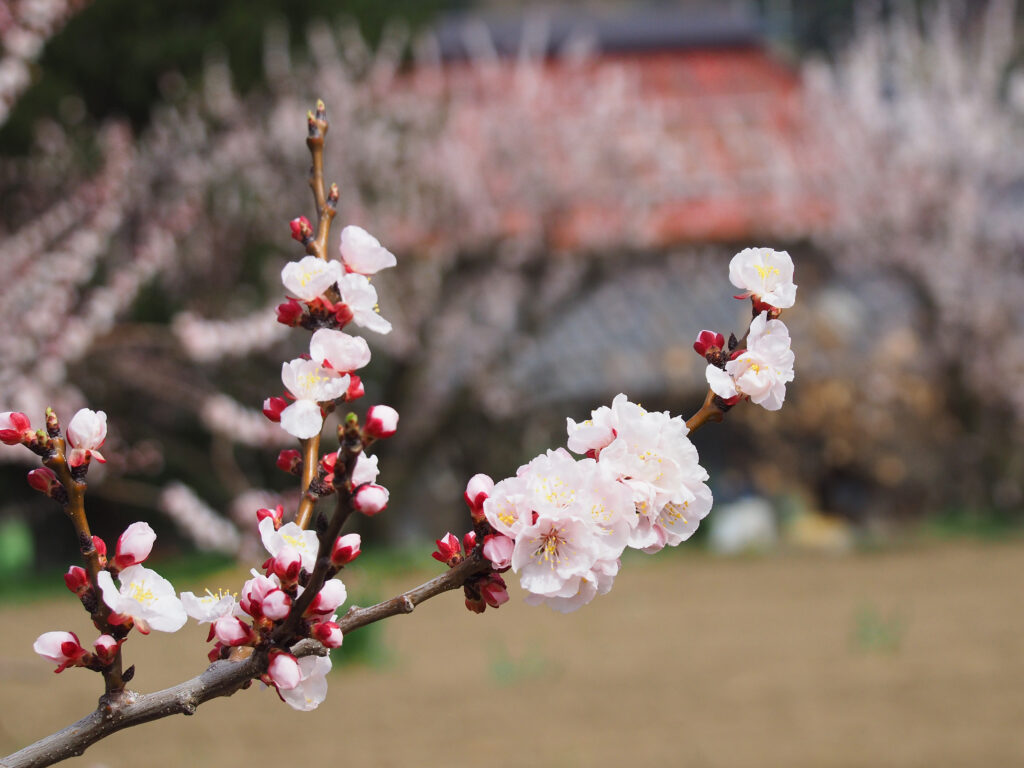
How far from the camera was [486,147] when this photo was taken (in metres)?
10.2

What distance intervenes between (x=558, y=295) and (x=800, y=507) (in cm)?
291

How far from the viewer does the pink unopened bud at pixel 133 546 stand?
927 mm

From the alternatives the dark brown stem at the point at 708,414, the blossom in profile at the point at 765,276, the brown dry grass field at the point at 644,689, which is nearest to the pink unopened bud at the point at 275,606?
the dark brown stem at the point at 708,414

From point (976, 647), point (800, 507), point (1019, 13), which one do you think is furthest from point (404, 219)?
point (1019, 13)

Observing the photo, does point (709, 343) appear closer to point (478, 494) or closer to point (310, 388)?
point (478, 494)

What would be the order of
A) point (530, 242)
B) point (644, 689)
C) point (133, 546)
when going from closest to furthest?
point (133, 546), point (644, 689), point (530, 242)

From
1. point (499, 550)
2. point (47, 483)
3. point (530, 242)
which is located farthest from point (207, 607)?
point (530, 242)

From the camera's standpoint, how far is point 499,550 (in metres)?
0.90

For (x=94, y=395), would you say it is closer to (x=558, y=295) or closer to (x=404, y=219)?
(x=404, y=219)

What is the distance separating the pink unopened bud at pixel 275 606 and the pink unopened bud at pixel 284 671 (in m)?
0.03

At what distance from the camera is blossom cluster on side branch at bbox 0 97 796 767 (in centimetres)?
89

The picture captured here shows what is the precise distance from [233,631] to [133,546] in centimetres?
12

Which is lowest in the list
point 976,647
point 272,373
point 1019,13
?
point 976,647

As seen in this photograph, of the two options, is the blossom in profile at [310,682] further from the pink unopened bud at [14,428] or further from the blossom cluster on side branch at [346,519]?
the pink unopened bud at [14,428]
